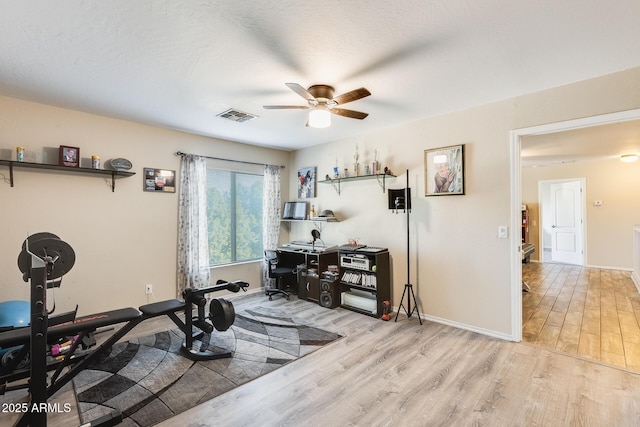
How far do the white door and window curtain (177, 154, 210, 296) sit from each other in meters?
8.61

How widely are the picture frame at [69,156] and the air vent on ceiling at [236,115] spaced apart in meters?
1.65

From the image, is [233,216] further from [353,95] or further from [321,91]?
[353,95]

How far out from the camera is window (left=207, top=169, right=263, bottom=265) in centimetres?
477

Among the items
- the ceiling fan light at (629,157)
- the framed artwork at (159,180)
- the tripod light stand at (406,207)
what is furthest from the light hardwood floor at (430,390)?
the ceiling fan light at (629,157)

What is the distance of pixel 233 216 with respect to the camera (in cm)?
502

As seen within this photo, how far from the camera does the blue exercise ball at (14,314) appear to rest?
8.39 ft

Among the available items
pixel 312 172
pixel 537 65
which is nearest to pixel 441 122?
pixel 537 65

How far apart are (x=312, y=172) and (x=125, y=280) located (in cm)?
323

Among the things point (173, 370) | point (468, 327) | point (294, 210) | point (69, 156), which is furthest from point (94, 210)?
point (468, 327)

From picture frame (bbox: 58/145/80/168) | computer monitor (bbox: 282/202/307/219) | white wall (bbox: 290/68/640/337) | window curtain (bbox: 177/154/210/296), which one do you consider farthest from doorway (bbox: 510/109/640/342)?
picture frame (bbox: 58/145/80/168)

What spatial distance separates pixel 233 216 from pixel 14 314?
284 centimetres

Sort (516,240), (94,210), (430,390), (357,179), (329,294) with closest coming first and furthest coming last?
(430,390) < (516,240) < (94,210) < (329,294) < (357,179)

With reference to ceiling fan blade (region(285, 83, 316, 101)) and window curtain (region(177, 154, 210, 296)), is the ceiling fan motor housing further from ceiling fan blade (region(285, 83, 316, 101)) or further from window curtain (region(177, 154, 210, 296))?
window curtain (region(177, 154, 210, 296))

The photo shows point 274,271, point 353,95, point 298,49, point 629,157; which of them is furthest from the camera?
point 629,157
